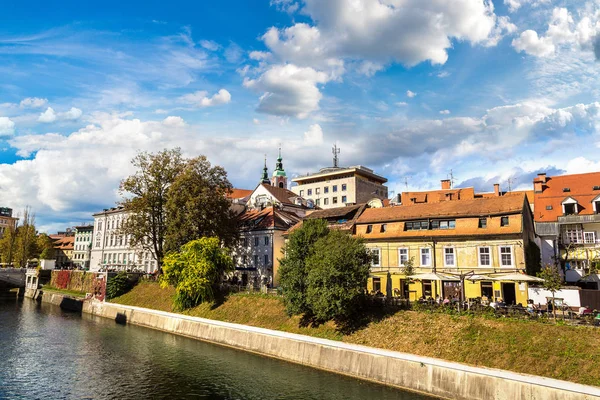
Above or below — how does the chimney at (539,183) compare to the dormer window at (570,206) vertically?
above

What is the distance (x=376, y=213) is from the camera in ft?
161

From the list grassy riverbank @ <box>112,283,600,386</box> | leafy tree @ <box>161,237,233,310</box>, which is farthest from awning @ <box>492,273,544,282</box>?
leafy tree @ <box>161,237,233,310</box>

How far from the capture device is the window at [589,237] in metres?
49.1

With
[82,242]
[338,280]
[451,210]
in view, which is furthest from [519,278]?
[82,242]

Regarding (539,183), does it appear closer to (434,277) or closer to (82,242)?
(434,277)

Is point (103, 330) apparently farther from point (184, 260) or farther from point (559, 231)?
point (559, 231)

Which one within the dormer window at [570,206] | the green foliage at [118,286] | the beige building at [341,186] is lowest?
the green foliage at [118,286]

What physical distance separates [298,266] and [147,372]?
1457 cm

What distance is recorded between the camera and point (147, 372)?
2995 centimetres

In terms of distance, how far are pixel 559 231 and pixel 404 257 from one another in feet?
74.5

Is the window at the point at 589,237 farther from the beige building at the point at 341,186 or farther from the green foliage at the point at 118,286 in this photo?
the green foliage at the point at 118,286

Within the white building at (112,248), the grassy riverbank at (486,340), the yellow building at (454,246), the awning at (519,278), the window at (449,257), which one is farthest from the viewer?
the white building at (112,248)

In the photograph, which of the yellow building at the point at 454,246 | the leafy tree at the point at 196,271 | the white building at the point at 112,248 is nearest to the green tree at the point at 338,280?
the yellow building at the point at 454,246

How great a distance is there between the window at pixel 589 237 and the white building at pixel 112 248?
71.7 metres
